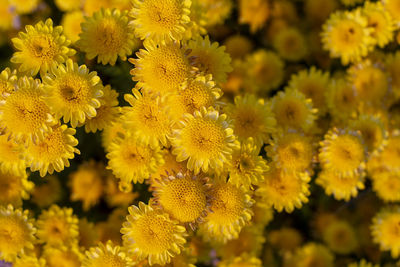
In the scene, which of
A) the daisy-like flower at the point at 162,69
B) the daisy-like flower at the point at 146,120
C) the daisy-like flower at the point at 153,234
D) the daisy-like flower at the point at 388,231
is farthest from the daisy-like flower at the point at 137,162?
the daisy-like flower at the point at 388,231

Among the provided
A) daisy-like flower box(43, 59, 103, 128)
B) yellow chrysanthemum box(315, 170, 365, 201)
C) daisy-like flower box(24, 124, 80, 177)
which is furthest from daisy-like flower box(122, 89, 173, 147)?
yellow chrysanthemum box(315, 170, 365, 201)

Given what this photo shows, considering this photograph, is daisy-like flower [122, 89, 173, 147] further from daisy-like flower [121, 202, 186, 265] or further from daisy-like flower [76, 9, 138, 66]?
daisy-like flower [121, 202, 186, 265]

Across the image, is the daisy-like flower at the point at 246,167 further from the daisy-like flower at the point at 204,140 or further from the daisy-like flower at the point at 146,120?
the daisy-like flower at the point at 146,120

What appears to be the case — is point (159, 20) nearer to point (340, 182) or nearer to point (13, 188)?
point (13, 188)

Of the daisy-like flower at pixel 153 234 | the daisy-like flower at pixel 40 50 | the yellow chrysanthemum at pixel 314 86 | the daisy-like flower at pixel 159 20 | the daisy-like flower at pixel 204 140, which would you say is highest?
the daisy-like flower at pixel 159 20

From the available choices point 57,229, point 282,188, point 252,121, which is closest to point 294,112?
point 252,121

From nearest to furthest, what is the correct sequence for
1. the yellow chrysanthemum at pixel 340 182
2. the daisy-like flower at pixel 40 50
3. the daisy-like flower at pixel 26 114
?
the daisy-like flower at pixel 26 114
the daisy-like flower at pixel 40 50
the yellow chrysanthemum at pixel 340 182
